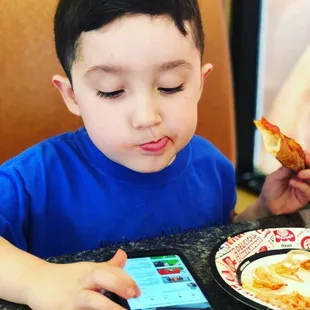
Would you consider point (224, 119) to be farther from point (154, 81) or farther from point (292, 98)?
point (292, 98)

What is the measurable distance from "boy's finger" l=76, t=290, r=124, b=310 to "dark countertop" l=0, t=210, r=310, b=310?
10cm

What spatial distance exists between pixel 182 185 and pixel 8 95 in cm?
36

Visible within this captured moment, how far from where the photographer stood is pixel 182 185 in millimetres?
920

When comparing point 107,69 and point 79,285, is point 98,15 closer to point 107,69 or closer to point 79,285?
point 107,69

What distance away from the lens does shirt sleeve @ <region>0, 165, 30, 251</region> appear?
77 cm

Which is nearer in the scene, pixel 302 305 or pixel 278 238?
pixel 302 305

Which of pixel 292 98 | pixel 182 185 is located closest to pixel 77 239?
pixel 182 185

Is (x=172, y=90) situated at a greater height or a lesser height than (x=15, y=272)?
greater

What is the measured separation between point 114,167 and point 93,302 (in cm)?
35

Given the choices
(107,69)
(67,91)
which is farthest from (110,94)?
(67,91)

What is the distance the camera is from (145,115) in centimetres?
68

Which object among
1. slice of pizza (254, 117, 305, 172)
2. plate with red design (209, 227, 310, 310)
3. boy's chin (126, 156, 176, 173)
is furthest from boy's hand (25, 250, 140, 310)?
slice of pizza (254, 117, 305, 172)

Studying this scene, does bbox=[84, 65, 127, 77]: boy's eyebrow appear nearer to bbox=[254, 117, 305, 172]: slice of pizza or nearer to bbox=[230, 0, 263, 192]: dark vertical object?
bbox=[254, 117, 305, 172]: slice of pizza

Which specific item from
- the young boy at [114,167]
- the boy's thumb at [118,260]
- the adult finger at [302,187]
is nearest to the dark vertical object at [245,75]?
the young boy at [114,167]
